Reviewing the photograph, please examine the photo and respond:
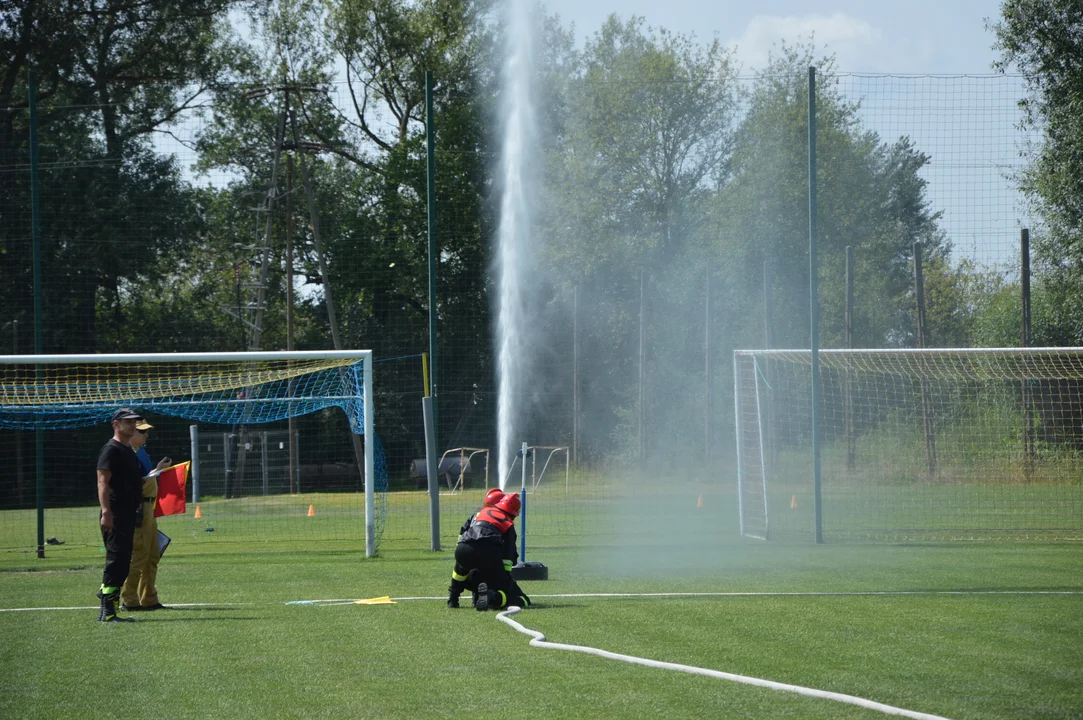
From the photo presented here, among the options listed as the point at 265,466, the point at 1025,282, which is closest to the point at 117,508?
the point at 265,466

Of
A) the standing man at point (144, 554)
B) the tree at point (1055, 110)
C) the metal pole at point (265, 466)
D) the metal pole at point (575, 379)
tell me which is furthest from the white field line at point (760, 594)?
the metal pole at point (575, 379)

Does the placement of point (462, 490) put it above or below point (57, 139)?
below

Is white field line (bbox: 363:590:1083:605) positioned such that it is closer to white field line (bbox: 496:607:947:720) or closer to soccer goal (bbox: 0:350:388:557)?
white field line (bbox: 496:607:947:720)

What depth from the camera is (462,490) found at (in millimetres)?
25219

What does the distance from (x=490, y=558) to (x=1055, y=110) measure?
17820 millimetres

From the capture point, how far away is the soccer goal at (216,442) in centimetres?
1577

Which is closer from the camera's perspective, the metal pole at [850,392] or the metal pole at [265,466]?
the metal pole at [265,466]

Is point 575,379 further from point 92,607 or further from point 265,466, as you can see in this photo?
point 92,607

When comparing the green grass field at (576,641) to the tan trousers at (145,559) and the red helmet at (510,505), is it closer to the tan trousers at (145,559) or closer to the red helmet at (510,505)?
the tan trousers at (145,559)

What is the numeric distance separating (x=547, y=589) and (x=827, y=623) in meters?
2.92

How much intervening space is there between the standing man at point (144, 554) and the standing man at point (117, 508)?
20cm

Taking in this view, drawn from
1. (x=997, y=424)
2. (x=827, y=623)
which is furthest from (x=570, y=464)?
(x=827, y=623)

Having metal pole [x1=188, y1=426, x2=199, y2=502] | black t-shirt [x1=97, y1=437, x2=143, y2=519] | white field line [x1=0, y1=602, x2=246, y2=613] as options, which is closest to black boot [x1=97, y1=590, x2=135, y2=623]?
black t-shirt [x1=97, y1=437, x2=143, y2=519]

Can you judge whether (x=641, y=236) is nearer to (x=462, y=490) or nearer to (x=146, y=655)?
(x=462, y=490)
